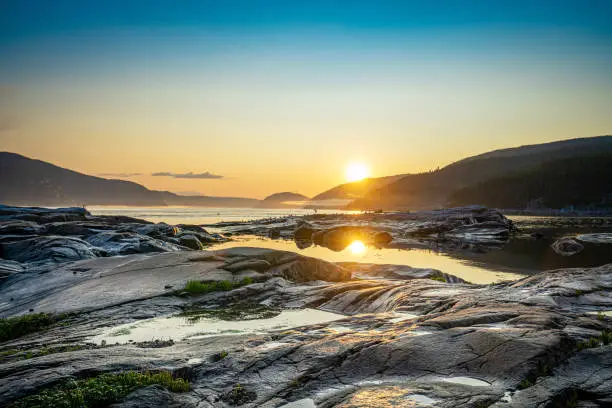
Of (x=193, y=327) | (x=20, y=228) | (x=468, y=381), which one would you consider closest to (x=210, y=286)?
(x=193, y=327)

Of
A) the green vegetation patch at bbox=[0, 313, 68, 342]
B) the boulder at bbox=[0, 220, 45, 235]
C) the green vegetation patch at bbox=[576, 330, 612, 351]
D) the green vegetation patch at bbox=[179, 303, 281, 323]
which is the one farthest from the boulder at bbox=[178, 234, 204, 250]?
the green vegetation patch at bbox=[576, 330, 612, 351]

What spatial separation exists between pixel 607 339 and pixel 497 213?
96476mm

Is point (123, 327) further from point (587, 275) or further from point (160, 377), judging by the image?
point (587, 275)

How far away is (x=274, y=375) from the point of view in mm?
10656

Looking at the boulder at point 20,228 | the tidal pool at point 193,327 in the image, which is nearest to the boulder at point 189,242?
the boulder at point 20,228

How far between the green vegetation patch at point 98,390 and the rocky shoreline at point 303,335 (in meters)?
0.28

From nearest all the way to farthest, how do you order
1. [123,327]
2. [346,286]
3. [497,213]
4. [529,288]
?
[123,327]
[529,288]
[346,286]
[497,213]

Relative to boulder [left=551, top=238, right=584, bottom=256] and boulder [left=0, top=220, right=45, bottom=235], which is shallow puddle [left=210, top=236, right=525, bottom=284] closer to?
boulder [left=551, top=238, right=584, bottom=256]

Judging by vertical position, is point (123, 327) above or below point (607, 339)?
below

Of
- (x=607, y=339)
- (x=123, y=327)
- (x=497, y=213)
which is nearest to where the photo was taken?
(x=607, y=339)

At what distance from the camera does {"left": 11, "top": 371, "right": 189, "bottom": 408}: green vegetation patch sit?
878cm

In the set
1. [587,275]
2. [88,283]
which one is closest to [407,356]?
[587,275]

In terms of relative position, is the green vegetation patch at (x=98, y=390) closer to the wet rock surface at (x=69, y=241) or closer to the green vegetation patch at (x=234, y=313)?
the green vegetation patch at (x=234, y=313)

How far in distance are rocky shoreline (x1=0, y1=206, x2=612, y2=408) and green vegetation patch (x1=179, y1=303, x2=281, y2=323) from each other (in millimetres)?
123
